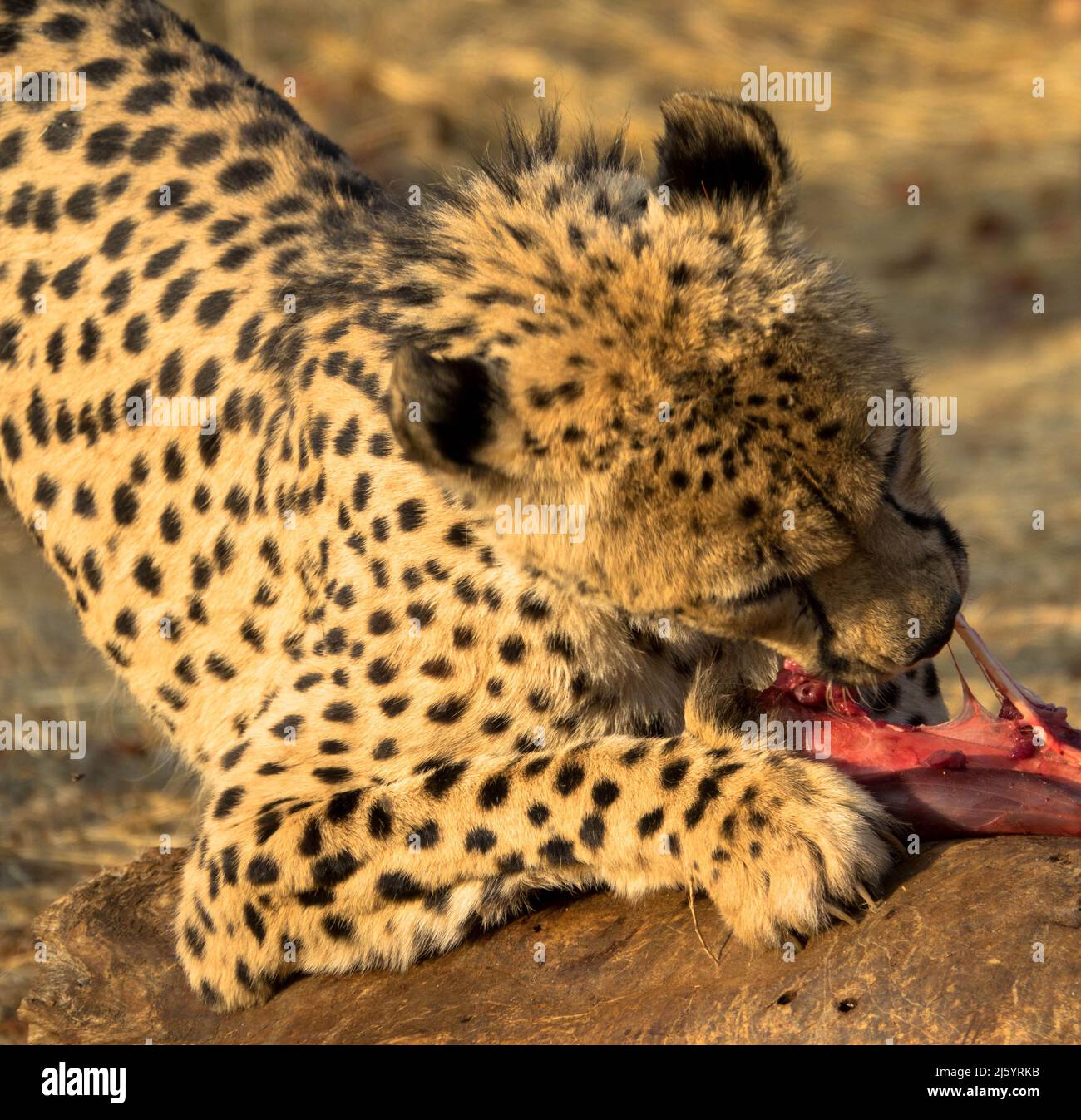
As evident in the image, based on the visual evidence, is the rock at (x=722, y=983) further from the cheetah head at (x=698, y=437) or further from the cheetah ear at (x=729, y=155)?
the cheetah ear at (x=729, y=155)

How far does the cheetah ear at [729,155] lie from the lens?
3.35 metres

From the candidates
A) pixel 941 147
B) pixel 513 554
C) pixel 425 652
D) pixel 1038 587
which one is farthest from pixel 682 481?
pixel 941 147

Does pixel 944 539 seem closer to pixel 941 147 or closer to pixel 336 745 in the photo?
pixel 336 745

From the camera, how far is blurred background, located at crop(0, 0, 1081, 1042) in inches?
249

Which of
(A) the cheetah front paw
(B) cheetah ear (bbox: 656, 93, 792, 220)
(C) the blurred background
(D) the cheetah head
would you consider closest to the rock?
(A) the cheetah front paw

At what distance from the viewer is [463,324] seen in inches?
129

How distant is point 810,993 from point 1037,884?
1.36 feet

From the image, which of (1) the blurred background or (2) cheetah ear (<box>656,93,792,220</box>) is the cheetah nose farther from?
(1) the blurred background

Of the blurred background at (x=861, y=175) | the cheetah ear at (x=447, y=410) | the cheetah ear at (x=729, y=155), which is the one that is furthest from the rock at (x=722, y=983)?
the blurred background at (x=861, y=175)

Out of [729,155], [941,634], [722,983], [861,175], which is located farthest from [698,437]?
[861,175]

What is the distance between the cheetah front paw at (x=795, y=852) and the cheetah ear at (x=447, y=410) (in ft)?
2.54

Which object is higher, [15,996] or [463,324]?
[463,324]

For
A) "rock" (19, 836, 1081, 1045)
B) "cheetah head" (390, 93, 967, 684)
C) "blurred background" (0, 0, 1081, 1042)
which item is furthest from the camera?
"blurred background" (0, 0, 1081, 1042)

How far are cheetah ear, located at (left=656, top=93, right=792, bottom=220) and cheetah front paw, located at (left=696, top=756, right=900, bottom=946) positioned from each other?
115cm
